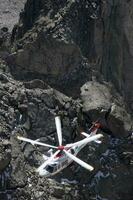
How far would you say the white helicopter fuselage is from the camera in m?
42.3

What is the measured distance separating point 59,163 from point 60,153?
0.98 metres

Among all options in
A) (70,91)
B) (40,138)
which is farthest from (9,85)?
(70,91)

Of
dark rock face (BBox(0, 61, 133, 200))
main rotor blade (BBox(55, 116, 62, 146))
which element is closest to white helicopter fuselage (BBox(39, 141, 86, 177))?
dark rock face (BBox(0, 61, 133, 200))

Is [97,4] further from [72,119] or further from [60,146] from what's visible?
[60,146]

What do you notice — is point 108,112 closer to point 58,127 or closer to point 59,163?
point 58,127

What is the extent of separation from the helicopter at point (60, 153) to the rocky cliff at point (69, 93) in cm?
82

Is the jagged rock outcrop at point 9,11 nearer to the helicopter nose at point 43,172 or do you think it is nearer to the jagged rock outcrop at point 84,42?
the jagged rock outcrop at point 84,42

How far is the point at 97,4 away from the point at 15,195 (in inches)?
928

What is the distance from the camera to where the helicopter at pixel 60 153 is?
42.3 metres

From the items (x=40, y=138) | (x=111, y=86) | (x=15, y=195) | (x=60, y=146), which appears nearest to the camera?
(x=15, y=195)

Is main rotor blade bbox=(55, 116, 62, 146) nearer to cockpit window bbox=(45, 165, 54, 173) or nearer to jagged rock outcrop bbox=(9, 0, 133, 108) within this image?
cockpit window bbox=(45, 165, 54, 173)

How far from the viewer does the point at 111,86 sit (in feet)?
176

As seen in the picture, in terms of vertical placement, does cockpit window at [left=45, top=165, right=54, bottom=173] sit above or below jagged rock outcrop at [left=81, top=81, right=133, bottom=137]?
below

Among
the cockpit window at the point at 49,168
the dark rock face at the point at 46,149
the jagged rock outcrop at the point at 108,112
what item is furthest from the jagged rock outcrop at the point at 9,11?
the cockpit window at the point at 49,168
